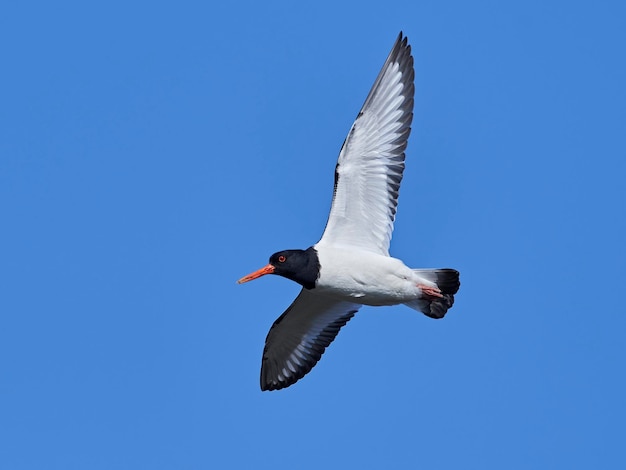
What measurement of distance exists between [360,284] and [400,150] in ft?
6.25

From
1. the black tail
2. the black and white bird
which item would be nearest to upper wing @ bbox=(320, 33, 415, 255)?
the black and white bird

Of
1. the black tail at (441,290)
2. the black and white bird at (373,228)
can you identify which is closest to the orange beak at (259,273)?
the black and white bird at (373,228)

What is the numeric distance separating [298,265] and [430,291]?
1.78m

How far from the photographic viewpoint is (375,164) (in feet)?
50.2

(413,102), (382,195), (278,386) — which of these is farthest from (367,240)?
(278,386)

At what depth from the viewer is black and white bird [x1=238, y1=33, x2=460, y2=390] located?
1484cm

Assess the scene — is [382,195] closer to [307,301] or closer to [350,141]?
[350,141]

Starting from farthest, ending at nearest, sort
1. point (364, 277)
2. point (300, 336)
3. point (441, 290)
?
1. point (300, 336)
2. point (441, 290)
3. point (364, 277)

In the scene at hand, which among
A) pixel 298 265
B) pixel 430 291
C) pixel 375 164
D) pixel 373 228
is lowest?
pixel 298 265

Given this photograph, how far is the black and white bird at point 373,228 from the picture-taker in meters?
14.8

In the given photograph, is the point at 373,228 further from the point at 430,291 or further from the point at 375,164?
the point at 430,291

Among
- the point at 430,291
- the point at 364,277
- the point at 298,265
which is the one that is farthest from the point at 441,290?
the point at 298,265

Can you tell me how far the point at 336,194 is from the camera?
1518cm

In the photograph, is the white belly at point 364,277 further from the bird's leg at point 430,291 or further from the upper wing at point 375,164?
the upper wing at point 375,164
